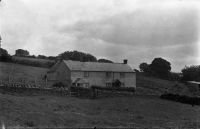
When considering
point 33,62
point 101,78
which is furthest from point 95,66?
point 33,62

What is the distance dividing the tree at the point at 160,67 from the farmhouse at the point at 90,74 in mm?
47759

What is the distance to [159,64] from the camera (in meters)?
136

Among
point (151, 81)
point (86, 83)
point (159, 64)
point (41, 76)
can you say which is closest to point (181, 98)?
point (86, 83)

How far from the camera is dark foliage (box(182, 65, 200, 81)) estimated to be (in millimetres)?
127050

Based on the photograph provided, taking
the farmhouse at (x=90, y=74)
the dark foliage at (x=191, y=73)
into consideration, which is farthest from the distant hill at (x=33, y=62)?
the dark foliage at (x=191, y=73)

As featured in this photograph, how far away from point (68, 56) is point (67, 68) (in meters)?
80.7

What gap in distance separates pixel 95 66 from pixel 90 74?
11.4 ft

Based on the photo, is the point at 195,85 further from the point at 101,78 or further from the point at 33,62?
the point at 33,62

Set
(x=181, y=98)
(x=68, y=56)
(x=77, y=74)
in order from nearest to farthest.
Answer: (x=181, y=98), (x=77, y=74), (x=68, y=56)

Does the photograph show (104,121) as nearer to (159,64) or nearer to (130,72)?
(130,72)

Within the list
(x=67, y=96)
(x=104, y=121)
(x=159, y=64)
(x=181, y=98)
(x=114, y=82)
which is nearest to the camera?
(x=104, y=121)

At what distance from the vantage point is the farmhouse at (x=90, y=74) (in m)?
77.8

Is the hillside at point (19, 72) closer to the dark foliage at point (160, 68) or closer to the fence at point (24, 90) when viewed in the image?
the fence at point (24, 90)

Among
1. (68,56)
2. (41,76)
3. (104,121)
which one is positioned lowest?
(104,121)
